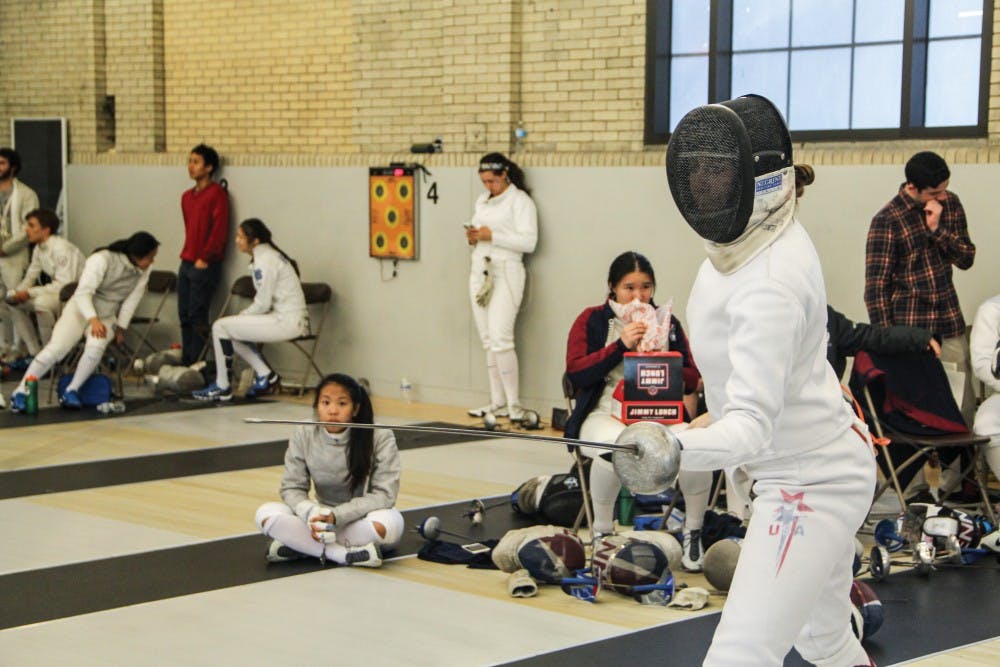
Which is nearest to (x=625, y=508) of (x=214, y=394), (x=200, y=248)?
(x=214, y=394)

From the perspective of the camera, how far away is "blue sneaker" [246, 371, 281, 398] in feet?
32.3

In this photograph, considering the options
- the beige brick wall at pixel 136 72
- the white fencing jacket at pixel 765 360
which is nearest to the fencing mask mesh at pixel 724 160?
the white fencing jacket at pixel 765 360

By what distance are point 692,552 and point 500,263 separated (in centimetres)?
383

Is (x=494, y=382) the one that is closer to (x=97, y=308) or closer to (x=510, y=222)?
(x=510, y=222)

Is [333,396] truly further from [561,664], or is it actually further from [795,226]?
[795,226]

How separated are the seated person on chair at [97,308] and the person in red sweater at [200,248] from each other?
1.10 metres

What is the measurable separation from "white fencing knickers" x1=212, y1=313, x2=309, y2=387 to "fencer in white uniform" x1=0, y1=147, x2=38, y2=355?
6.16 feet

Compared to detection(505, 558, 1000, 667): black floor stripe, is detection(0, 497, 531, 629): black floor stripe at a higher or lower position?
lower

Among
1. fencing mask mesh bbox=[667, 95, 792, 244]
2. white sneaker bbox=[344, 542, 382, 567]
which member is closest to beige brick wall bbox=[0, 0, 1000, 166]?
white sneaker bbox=[344, 542, 382, 567]

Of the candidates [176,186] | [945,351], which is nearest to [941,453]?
[945,351]

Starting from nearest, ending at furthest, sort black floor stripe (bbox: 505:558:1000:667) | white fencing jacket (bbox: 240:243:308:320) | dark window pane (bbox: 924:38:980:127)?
black floor stripe (bbox: 505:558:1000:667) < dark window pane (bbox: 924:38:980:127) < white fencing jacket (bbox: 240:243:308:320)

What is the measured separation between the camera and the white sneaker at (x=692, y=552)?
5.27m

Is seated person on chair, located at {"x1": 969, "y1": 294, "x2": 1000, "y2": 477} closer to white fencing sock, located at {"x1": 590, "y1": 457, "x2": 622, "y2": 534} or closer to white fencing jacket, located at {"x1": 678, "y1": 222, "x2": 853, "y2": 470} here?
white fencing sock, located at {"x1": 590, "y1": 457, "x2": 622, "y2": 534}

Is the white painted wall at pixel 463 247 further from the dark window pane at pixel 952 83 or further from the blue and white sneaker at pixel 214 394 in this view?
the blue and white sneaker at pixel 214 394
